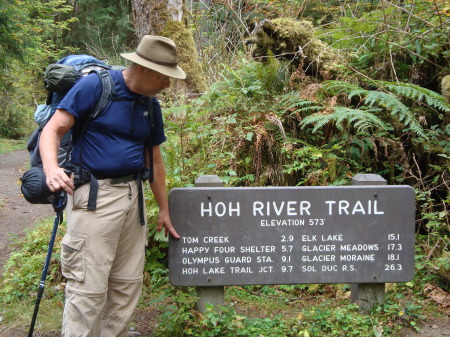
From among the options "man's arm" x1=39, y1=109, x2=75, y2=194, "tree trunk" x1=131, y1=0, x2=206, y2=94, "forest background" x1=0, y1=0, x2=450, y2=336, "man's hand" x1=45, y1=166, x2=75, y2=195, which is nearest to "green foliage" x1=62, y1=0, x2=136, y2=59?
"tree trunk" x1=131, y1=0, x2=206, y2=94

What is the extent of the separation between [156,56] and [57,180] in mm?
984

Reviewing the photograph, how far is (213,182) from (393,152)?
2.66m

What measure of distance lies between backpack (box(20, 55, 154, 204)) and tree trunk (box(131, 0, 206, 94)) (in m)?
4.32

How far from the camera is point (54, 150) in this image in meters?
2.90

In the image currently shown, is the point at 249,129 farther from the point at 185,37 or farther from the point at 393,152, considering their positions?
the point at 185,37

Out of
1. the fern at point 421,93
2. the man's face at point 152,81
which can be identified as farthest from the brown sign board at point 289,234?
the fern at point 421,93

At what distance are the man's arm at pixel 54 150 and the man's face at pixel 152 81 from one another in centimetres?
50

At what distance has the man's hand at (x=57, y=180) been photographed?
2.78m

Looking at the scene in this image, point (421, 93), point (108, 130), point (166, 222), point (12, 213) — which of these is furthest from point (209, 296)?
point (12, 213)

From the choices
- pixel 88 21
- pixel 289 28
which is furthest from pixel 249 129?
pixel 88 21

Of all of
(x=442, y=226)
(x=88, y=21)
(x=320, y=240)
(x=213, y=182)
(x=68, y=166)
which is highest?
(x=88, y=21)

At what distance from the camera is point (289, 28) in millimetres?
6078

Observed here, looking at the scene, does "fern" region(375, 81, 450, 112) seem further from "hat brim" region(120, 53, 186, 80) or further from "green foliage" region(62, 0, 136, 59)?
"green foliage" region(62, 0, 136, 59)

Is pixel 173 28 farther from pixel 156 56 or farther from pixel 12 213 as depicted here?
pixel 156 56
